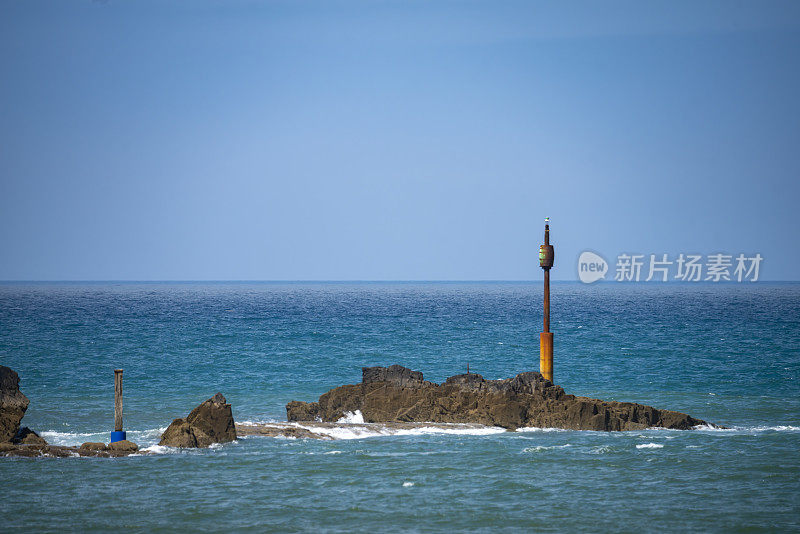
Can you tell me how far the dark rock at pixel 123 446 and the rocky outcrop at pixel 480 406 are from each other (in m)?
8.17

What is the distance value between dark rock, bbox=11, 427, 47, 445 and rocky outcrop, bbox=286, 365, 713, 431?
9948 mm

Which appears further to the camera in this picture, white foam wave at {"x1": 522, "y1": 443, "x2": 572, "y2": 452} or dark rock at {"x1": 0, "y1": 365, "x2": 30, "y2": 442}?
white foam wave at {"x1": 522, "y1": 443, "x2": 572, "y2": 452}

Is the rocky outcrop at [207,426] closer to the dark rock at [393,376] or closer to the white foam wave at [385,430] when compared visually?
the white foam wave at [385,430]

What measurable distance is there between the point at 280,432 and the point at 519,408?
928 centimetres

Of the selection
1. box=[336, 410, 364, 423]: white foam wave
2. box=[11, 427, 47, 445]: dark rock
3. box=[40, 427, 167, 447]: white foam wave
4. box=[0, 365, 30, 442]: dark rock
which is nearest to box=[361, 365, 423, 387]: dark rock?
box=[336, 410, 364, 423]: white foam wave

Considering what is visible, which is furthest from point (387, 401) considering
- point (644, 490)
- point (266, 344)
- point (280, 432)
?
point (266, 344)

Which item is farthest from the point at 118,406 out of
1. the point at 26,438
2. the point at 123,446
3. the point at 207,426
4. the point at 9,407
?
the point at 9,407

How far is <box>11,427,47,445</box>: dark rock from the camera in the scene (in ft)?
95.9

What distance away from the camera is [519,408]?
112ft

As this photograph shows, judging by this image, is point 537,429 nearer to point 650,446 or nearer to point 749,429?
point 650,446

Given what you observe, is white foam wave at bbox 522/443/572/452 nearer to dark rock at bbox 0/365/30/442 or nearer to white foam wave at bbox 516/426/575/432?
white foam wave at bbox 516/426/575/432

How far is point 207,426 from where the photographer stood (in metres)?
30.4

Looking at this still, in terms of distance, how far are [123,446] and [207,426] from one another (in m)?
2.93

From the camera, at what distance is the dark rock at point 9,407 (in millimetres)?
29141
